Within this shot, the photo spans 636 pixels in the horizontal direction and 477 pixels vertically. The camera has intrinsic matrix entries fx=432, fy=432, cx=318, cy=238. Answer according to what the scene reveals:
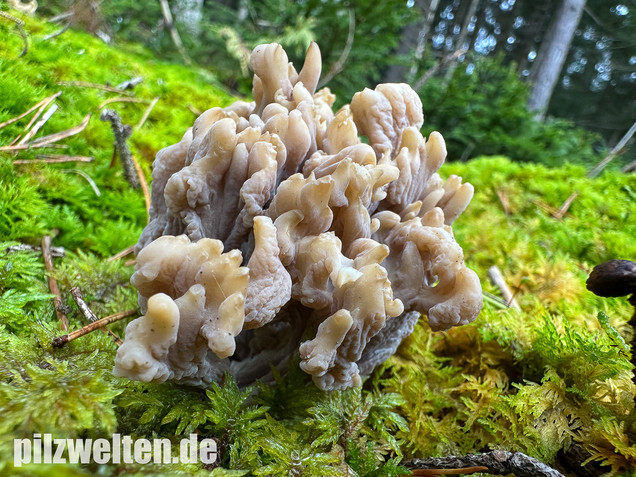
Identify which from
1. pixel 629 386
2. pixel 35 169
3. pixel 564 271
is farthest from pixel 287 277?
pixel 564 271

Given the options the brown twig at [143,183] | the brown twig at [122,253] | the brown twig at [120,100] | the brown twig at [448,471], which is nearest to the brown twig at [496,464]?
the brown twig at [448,471]

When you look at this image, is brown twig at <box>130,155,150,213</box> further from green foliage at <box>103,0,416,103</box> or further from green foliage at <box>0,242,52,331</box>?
green foliage at <box>103,0,416,103</box>

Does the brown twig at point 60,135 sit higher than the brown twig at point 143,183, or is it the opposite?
the brown twig at point 60,135

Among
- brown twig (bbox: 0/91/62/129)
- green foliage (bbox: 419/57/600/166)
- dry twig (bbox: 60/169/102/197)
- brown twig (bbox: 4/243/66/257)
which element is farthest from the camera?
green foliage (bbox: 419/57/600/166)

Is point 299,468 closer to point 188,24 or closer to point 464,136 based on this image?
point 464,136

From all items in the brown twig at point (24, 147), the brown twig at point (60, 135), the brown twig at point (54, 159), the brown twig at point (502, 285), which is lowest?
the brown twig at point (502, 285)

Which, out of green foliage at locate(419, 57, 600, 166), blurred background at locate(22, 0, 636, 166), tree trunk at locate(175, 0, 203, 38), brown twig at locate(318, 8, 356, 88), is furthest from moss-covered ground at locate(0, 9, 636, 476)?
tree trunk at locate(175, 0, 203, 38)

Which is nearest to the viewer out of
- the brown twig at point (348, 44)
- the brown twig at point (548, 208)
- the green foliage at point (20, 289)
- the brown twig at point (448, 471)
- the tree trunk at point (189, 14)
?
the brown twig at point (448, 471)

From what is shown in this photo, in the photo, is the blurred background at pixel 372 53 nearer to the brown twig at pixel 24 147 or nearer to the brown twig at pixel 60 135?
the brown twig at pixel 60 135
